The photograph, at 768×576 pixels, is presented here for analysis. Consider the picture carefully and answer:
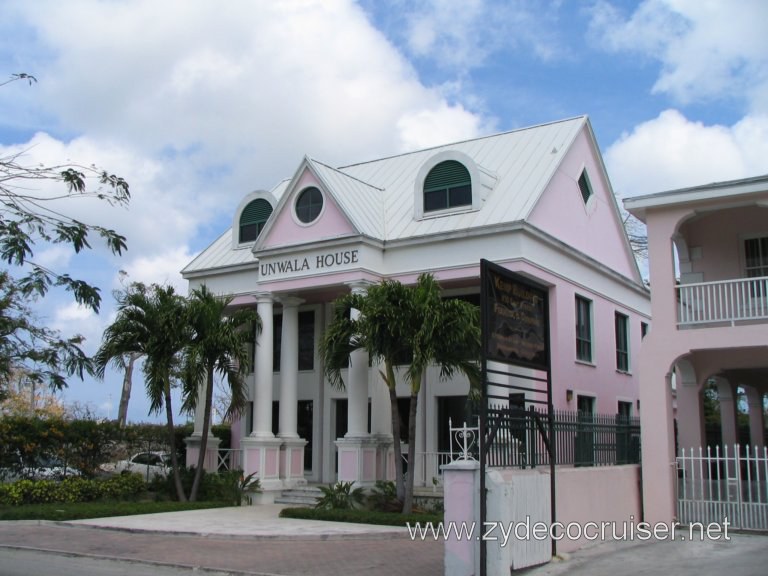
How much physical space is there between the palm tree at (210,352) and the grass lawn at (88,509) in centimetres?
125

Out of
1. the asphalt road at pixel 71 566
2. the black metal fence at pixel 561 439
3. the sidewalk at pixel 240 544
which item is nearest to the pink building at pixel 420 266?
the sidewalk at pixel 240 544

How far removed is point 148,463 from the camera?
23.2m

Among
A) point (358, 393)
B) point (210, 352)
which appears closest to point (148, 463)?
point (210, 352)

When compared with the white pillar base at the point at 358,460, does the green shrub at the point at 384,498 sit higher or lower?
lower

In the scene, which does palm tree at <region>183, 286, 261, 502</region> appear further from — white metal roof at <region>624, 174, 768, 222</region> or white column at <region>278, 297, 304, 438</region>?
white metal roof at <region>624, 174, 768, 222</region>

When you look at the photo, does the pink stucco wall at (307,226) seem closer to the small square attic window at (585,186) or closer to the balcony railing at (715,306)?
the small square attic window at (585,186)

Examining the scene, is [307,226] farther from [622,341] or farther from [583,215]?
[622,341]

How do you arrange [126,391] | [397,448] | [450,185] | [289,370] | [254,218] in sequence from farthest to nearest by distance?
[126,391] → [254,218] → [289,370] → [450,185] → [397,448]

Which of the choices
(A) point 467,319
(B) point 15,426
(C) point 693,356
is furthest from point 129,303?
(C) point 693,356

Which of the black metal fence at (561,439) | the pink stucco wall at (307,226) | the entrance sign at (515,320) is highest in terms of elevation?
the pink stucco wall at (307,226)

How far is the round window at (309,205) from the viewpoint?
21953 millimetres

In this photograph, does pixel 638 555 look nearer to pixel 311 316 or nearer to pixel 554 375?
pixel 554 375

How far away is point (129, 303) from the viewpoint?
20922 mm

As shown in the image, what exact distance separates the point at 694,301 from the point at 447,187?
697cm
